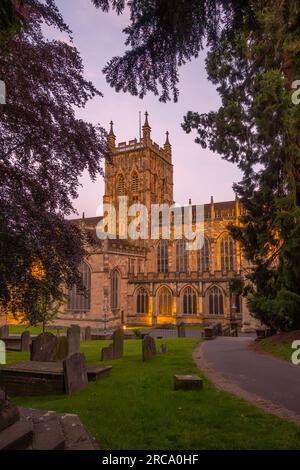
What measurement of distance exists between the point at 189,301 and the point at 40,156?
102 feet

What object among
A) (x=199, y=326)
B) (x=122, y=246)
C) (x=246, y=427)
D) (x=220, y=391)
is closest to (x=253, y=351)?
(x=220, y=391)

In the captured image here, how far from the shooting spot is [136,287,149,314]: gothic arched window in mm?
38562

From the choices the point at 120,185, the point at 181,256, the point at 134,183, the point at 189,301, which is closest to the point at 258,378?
the point at 189,301

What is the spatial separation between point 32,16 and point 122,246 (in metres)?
32.5

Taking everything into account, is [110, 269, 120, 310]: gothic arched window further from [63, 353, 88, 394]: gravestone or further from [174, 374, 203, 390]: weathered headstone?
[174, 374, 203, 390]: weathered headstone

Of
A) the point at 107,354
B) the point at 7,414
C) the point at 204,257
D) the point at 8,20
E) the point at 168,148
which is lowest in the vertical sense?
the point at 107,354

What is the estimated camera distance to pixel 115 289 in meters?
37.7

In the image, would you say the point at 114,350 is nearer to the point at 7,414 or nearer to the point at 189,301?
the point at 7,414

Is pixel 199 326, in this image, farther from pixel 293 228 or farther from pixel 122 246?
pixel 293 228

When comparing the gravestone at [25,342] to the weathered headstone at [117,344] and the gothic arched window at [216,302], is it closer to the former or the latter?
the weathered headstone at [117,344]

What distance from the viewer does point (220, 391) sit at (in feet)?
24.0

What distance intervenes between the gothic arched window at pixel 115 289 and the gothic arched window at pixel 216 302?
10.1 meters

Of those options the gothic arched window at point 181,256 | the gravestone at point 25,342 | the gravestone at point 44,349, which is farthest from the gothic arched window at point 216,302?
the gravestone at point 44,349

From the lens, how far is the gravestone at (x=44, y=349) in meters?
10.8
